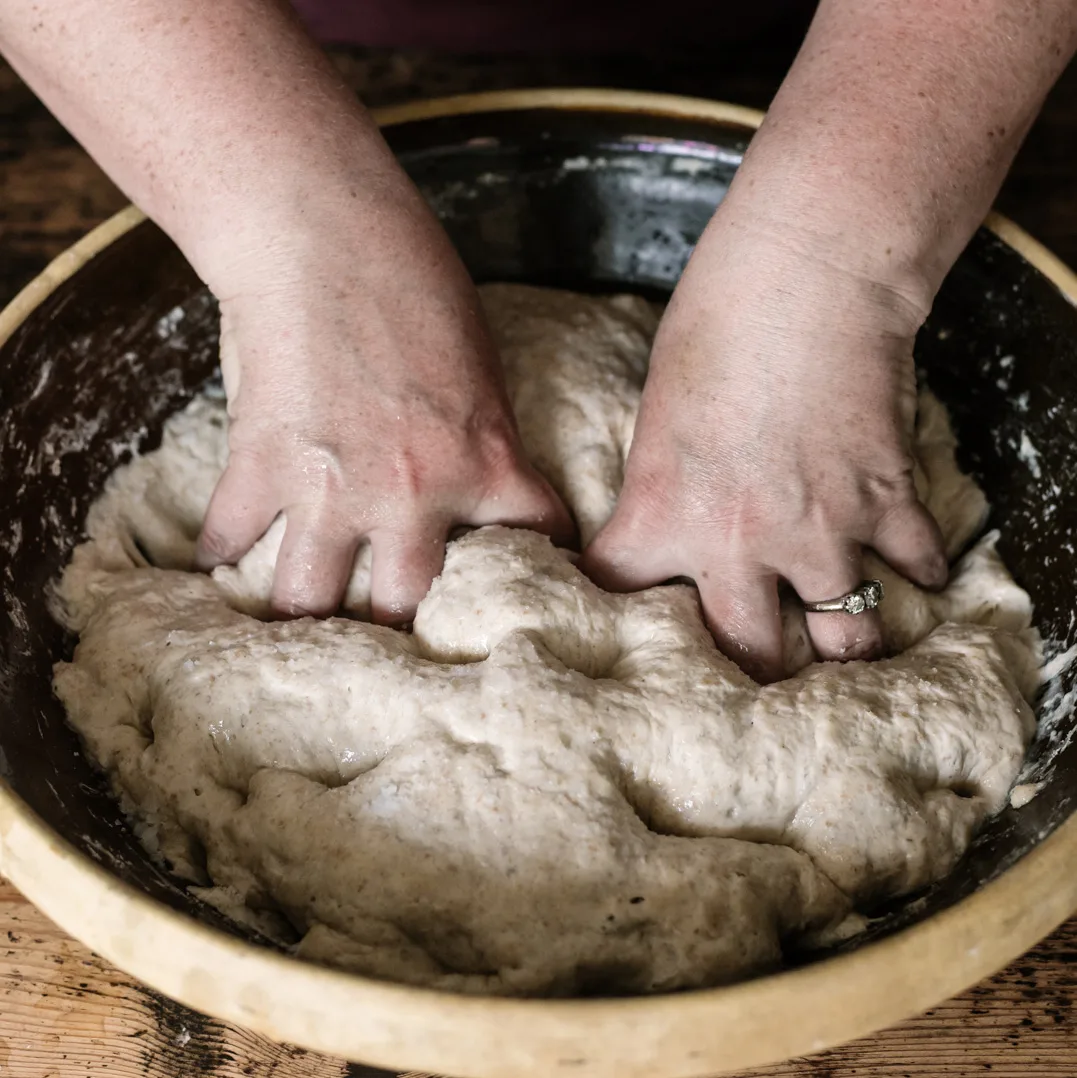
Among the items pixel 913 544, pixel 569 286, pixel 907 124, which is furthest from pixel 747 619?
pixel 569 286

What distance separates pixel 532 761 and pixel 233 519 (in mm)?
404

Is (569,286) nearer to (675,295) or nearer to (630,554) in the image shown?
(675,295)

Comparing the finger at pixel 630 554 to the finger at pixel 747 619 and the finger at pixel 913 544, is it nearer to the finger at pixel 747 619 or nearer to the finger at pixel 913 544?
the finger at pixel 747 619

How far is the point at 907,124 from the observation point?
904mm

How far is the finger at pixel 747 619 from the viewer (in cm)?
96

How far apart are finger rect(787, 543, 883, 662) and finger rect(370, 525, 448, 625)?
0.32m

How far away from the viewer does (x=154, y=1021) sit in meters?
0.93

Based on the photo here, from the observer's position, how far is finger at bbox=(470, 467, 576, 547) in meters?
1.04

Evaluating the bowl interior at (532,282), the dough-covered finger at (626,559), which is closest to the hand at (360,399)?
the dough-covered finger at (626,559)

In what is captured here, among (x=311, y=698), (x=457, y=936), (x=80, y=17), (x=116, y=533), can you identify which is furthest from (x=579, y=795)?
(x=80, y=17)

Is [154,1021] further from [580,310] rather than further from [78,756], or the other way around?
[580,310]

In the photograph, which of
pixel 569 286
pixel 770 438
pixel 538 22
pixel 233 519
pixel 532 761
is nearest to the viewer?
pixel 532 761

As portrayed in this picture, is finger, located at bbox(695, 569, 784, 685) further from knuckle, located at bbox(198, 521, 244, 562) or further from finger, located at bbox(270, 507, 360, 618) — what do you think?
knuckle, located at bbox(198, 521, 244, 562)

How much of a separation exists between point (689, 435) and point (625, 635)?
0.18 meters
